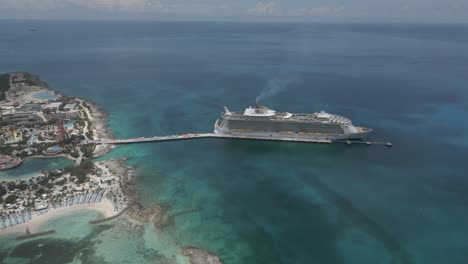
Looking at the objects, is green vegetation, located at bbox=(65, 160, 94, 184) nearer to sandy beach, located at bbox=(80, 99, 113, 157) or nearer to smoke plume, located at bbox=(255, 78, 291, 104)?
sandy beach, located at bbox=(80, 99, 113, 157)

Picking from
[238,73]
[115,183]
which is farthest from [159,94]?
[115,183]

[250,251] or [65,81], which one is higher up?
[65,81]

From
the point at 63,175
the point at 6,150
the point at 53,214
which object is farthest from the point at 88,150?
the point at 53,214

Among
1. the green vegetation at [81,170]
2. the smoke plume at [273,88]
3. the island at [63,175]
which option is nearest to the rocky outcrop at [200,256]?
the island at [63,175]

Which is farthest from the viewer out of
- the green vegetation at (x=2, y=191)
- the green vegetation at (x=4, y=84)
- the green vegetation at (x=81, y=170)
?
the green vegetation at (x=4, y=84)

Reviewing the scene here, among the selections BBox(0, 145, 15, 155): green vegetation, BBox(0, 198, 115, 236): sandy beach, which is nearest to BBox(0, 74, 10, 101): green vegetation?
BBox(0, 145, 15, 155): green vegetation

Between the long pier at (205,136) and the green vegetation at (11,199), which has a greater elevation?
the long pier at (205,136)

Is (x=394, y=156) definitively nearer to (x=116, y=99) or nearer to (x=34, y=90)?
(x=116, y=99)

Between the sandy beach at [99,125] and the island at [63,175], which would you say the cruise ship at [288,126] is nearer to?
the sandy beach at [99,125]
